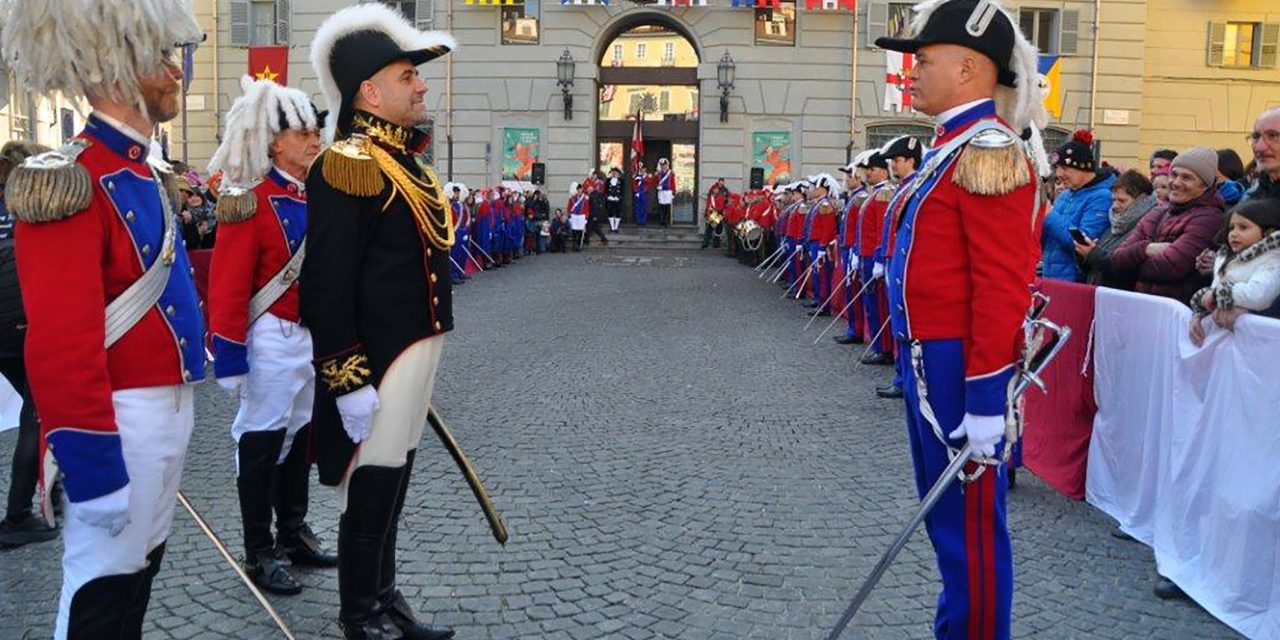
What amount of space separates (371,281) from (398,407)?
17.7 inches

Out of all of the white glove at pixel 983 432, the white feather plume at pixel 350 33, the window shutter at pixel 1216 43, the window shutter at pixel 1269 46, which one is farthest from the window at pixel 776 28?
the white glove at pixel 983 432

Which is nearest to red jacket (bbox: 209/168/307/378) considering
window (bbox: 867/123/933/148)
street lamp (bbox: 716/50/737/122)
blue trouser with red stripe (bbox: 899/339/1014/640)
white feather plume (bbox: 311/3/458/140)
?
white feather plume (bbox: 311/3/458/140)

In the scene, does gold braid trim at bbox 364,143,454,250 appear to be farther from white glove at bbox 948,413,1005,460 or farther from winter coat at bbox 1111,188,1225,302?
winter coat at bbox 1111,188,1225,302

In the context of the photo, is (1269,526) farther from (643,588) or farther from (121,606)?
(121,606)

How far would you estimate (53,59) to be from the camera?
259cm

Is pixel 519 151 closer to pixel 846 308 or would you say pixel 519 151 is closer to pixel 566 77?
pixel 566 77

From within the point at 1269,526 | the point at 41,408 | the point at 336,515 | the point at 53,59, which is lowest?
the point at 336,515

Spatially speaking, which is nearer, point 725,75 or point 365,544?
point 365,544

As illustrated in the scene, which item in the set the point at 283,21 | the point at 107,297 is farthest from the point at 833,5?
the point at 107,297

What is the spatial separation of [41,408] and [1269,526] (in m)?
4.32

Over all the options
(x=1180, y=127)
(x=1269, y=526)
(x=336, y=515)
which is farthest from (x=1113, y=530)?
(x=1180, y=127)

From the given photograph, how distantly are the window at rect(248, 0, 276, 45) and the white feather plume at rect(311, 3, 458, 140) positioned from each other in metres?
28.6

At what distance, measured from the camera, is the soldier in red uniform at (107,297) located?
2439 millimetres

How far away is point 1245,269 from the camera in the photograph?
14.8 feet
